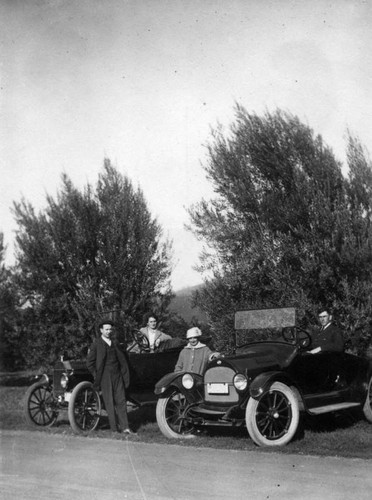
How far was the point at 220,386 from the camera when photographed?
23.0 feet

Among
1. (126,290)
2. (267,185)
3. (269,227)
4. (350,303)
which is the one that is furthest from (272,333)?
(126,290)

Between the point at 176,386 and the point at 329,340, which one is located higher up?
the point at 329,340

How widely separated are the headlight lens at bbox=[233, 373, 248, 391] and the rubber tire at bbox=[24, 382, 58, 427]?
127 inches

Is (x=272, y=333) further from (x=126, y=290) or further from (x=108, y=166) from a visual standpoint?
(x=108, y=166)

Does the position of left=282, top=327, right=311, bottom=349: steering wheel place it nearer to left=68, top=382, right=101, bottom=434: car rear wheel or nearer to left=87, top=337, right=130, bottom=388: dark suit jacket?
left=87, top=337, right=130, bottom=388: dark suit jacket

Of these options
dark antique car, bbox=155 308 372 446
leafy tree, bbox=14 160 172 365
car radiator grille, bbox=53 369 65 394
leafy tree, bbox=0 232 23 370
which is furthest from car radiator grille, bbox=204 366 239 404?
leafy tree, bbox=0 232 23 370

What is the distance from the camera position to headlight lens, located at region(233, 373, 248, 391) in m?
6.73

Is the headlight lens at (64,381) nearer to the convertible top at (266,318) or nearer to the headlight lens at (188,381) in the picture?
the headlight lens at (188,381)

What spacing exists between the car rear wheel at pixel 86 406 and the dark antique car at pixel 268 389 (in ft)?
4.26

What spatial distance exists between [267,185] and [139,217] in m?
4.03

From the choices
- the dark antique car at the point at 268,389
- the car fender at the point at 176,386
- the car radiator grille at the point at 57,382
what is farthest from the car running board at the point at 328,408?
the car radiator grille at the point at 57,382

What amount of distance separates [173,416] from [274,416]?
1502 mm

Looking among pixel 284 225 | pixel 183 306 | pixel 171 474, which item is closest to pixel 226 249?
pixel 284 225

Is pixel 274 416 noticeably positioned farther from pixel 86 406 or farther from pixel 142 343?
pixel 142 343
